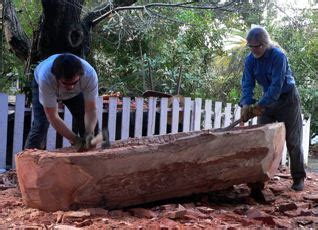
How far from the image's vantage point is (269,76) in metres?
5.11

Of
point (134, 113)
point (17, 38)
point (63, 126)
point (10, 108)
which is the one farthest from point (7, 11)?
point (63, 126)

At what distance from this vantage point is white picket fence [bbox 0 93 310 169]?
18.9 ft

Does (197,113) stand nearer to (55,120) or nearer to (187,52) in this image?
(187,52)

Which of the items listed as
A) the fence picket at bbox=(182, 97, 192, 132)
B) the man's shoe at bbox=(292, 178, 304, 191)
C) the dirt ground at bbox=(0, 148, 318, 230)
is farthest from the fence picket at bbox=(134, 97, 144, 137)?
the man's shoe at bbox=(292, 178, 304, 191)

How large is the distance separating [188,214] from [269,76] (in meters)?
2.17

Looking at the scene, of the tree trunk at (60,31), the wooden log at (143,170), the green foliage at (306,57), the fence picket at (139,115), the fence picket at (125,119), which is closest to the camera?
the wooden log at (143,170)

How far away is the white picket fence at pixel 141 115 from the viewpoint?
576 centimetres

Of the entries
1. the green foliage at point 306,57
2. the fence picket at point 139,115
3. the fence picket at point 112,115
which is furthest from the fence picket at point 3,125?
the green foliage at point 306,57

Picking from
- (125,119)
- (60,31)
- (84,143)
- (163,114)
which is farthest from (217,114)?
(84,143)

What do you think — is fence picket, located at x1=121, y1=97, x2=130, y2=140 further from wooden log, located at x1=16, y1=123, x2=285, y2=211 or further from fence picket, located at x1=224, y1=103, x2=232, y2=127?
wooden log, located at x1=16, y1=123, x2=285, y2=211

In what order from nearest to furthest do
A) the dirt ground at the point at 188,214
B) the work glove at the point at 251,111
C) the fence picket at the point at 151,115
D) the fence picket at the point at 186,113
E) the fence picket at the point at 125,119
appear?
1. the dirt ground at the point at 188,214
2. the work glove at the point at 251,111
3. the fence picket at the point at 125,119
4. the fence picket at the point at 151,115
5. the fence picket at the point at 186,113

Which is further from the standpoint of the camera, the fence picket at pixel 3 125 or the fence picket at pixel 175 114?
the fence picket at pixel 175 114

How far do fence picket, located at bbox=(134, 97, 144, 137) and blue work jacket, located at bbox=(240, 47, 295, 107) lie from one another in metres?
1.83

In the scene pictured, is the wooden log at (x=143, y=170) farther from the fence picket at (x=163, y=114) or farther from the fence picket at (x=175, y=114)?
the fence picket at (x=175, y=114)
